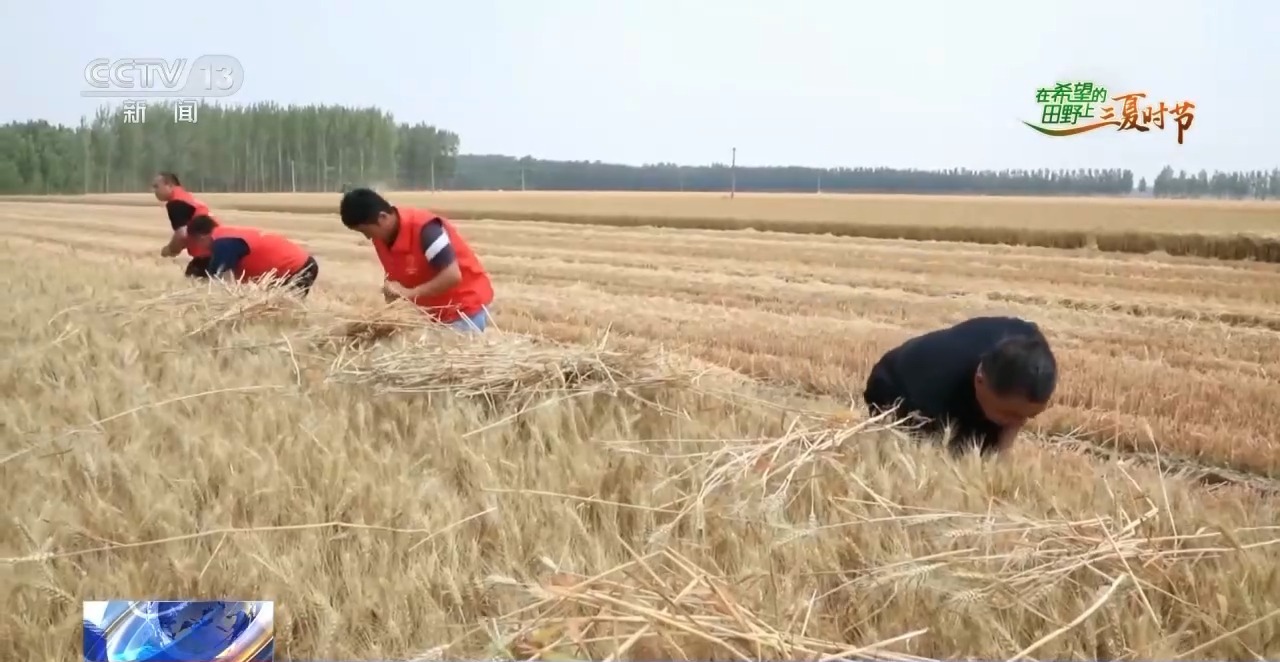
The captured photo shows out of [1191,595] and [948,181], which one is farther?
[948,181]

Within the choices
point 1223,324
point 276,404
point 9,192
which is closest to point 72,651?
point 276,404

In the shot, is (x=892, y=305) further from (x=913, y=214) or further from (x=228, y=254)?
(x=228, y=254)

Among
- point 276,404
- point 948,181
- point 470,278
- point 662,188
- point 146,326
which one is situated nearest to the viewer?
point 276,404

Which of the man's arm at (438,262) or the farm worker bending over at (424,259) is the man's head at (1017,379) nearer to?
the farm worker bending over at (424,259)

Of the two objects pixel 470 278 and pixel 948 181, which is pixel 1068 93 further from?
pixel 470 278

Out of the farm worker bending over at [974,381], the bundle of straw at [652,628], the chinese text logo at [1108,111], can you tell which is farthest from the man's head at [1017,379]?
the bundle of straw at [652,628]

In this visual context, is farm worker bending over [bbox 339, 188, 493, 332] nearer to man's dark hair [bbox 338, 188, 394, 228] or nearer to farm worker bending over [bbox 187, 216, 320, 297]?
man's dark hair [bbox 338, 188, 394, 228]

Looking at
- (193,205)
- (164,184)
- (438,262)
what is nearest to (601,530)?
(438,262)
